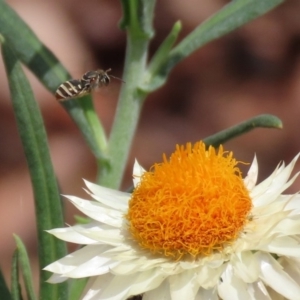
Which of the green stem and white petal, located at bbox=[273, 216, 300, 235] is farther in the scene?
the green stem

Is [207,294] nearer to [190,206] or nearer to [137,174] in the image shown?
[190,206]

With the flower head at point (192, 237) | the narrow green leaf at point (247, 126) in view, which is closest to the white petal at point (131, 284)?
the flower head at point (192, 237)

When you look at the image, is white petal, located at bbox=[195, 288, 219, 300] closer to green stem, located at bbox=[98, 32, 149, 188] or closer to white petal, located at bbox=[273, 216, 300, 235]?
white petal, located at bbox=[273, 216, 300, 235]

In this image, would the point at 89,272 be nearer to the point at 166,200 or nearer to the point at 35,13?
the point at 166,200

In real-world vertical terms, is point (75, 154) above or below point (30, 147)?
above

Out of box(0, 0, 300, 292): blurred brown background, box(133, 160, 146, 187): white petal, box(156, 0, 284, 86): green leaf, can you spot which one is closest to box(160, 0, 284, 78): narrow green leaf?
box(156, 0, 284, 86): green leaf

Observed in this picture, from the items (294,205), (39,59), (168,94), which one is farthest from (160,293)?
(168,94)

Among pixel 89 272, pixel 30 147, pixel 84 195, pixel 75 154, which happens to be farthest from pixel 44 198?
pixel 75 154
